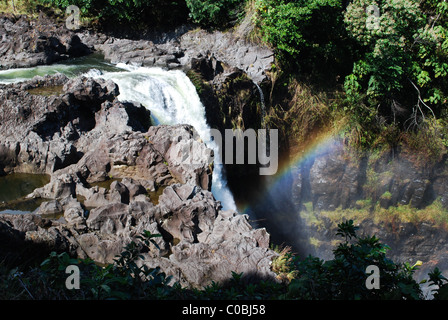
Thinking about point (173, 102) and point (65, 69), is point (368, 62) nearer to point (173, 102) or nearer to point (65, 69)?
point (173, 102)

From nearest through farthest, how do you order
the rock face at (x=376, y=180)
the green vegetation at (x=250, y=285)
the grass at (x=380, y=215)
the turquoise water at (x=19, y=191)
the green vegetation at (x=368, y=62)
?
the green vegetation at (x=250, y=285), the turquoise water at (x=19, y=191), the green vegetation at (x=368, y=62), the grass at (x=380, y=215), the rock face at (x=376, y=180)

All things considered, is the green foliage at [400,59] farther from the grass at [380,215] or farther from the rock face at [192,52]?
the rock face at [192,52]

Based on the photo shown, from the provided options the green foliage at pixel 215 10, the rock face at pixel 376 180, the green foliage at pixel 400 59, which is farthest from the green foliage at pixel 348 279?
the green foliage at pixel 215 10

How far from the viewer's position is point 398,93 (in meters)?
A: 13.7

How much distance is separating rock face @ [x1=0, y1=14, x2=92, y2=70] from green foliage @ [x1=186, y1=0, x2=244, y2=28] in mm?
4301

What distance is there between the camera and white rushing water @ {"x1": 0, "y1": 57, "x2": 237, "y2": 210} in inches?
388

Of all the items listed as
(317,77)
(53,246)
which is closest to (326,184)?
(317,77)

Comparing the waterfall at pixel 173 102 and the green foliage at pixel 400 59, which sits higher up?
the green foliage at pixel 400 59

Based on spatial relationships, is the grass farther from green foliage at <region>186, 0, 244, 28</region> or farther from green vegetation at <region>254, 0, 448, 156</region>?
green foliage at <region>186, 0, 244, 28</region>

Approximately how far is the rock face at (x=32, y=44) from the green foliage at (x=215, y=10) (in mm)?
4301

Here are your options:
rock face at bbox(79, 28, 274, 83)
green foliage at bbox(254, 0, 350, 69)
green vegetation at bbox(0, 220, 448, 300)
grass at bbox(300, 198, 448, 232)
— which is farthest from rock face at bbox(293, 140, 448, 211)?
green vegetation at bbox(0, 220, 448, 300)

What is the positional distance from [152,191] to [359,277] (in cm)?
508

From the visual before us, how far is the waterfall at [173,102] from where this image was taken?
9829 mm

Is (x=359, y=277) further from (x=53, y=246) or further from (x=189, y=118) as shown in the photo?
(x=189, y=118)
